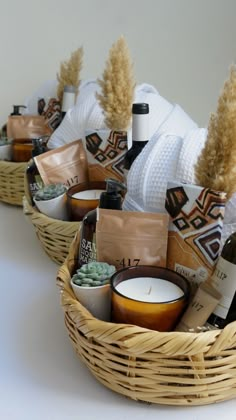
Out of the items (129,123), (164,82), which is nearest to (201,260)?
(129,123)

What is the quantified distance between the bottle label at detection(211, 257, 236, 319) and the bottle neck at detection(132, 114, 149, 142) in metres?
0.26

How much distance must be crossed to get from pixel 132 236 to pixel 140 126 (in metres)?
0.20

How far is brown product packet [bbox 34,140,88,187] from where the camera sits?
2.70 ft

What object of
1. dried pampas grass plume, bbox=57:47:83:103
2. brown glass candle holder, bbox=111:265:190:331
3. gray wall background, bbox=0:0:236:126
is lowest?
brown glass candle holder, bbox=111:265:190:331

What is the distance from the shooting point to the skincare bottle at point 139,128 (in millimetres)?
664

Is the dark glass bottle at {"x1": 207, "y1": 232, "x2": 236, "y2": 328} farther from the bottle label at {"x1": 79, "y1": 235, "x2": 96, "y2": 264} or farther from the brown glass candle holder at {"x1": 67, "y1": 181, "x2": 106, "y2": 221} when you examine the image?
the brown glass candle holder at {"x1": 67, "y1": 181, "x2": 106, "y2": 221}

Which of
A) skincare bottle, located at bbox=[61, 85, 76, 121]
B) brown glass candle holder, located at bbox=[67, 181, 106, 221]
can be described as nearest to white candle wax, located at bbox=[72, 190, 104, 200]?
brown glass candle holder, located at bbox=[67, 181, 106, 221]

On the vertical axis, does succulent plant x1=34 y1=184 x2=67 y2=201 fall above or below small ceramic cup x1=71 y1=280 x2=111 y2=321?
above

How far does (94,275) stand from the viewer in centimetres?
52

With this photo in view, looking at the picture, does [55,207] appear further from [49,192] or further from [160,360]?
[160,360]

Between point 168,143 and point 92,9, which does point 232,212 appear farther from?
point 92,9

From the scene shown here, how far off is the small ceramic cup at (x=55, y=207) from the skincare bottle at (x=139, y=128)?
0.43 feet

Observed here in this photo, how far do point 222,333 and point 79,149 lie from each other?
0.51 meters

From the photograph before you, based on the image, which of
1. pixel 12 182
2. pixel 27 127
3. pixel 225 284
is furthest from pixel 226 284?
pixel 27 127
